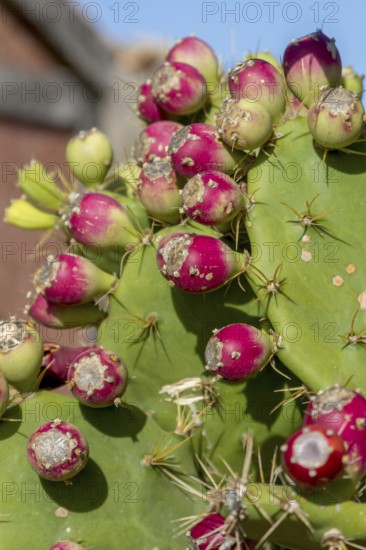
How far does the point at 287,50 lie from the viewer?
5.94 ft

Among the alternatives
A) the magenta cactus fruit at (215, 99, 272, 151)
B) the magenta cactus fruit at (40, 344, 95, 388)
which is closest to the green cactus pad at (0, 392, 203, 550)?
the magenta cactus fruit at (40, 344, 95, 388)

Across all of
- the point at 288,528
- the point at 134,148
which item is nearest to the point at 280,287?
the point at 288,528

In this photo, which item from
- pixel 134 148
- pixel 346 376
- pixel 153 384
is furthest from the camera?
pixel 134 148

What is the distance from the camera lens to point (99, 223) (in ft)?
5.94

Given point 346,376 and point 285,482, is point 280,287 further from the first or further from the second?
point 285,482

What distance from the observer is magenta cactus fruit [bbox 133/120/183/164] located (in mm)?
1937

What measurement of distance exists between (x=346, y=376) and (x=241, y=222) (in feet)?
1.15

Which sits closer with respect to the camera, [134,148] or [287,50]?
[287,50]

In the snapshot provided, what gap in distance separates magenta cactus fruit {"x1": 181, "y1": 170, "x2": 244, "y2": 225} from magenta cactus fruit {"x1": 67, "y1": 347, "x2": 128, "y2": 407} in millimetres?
301

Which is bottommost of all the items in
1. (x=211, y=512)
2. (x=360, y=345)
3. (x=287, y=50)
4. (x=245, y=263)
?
(x=211, y=512)

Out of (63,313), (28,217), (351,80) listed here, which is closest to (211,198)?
(63,313)

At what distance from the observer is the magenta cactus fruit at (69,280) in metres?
1.76

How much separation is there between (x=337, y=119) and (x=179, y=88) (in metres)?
0.43

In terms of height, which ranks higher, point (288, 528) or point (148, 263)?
point (148, 263)
